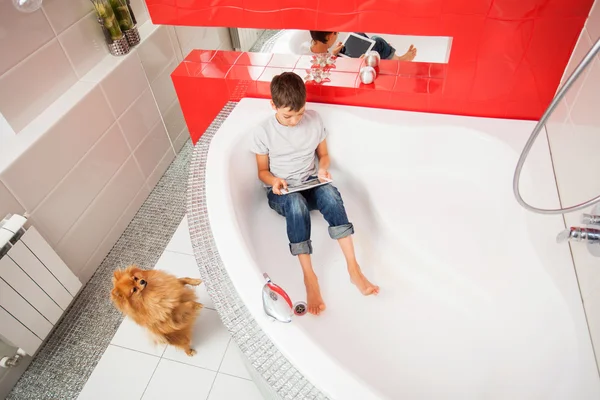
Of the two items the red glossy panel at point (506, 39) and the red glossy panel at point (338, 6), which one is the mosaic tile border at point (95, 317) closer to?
the red glossy panel at point (338, 6)

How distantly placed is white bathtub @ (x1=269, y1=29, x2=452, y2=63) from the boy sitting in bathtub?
735 mm

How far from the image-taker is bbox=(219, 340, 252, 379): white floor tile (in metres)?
1.53

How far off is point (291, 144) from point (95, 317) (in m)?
1.11

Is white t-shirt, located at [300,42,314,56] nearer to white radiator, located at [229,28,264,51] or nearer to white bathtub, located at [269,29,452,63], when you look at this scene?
white bathtub, located at [269,29,452,63]

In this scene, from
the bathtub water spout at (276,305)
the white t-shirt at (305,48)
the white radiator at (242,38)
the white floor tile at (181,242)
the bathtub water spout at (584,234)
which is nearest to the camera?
the bathtub water spout at (584,234)

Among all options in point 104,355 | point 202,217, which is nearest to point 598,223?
point 202,217

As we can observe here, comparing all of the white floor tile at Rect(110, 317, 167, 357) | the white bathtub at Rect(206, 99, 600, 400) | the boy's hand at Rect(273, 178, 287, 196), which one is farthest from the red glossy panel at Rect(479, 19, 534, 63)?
the white floor tile at Rect(110, 317, 167, 357)

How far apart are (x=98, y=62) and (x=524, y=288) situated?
197 cm

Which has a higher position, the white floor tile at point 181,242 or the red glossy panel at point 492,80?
the red glossy panel at point 492,80

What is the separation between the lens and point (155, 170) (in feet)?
7.48

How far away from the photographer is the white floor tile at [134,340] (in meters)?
1.62

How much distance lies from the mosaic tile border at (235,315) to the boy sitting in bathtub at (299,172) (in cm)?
27

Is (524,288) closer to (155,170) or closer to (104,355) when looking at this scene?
(104,355)

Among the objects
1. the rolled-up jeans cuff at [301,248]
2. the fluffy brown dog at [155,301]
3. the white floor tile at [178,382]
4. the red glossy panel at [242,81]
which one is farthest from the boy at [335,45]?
the white floor tile at [178,382]
